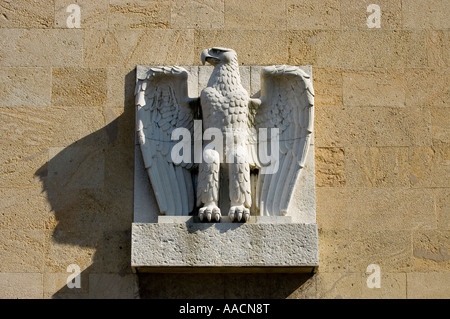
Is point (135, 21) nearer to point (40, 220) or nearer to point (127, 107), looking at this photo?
point (127, 107)

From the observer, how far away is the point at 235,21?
32.7 ft

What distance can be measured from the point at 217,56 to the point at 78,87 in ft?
4.33

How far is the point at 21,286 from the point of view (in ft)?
30.3

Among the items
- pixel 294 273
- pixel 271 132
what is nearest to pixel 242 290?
pixel 294 273

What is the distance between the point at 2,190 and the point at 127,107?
1330mm

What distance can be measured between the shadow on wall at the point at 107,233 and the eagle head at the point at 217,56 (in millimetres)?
772

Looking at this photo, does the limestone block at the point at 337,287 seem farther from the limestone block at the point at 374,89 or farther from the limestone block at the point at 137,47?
the limestone block at the point at 137,47

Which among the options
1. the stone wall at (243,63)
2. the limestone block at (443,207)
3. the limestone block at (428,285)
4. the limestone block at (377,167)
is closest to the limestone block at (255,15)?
the stone wall at (243,63)

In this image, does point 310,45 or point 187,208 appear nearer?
point 187,208

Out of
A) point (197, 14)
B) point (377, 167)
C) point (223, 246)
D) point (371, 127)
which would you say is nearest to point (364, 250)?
point (377, 167)

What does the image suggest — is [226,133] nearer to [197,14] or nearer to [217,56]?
[217,56]

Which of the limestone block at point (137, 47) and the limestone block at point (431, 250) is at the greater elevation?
the limestone block at point (137, 47)

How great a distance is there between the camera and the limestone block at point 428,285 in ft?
30.4

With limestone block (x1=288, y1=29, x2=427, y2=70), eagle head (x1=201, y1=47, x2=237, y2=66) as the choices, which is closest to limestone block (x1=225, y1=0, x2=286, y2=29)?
limestone block (x1=288, y1=29, x2=427, y2=70)
